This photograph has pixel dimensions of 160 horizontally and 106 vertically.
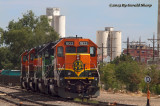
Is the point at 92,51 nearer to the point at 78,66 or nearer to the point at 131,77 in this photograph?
the point at 78,66

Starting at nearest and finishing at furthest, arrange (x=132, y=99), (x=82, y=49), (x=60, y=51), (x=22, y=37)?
(x=60, y=51) → (x=82, y=49) → (x=132, y=99) → (x=22, y=37)

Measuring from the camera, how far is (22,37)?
7575 cm

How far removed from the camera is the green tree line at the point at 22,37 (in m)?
75.9

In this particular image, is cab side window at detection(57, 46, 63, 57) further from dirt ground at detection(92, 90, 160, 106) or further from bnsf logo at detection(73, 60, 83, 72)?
dirt ground at detection(92, 90, 160, 106)

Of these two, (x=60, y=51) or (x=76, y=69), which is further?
(x=60, y=51)

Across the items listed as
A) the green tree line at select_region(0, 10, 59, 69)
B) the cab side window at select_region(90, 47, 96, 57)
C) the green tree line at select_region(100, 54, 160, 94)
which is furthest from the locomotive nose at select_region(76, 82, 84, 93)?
the green tree line at select_region(0, 10, 59, 69)

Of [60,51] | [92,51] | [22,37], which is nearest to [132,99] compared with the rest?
[92,51]

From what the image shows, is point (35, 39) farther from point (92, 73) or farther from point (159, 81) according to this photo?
point (92, 73)

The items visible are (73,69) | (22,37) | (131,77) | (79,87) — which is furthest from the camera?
(22,37)

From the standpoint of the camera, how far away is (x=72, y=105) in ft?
68.3

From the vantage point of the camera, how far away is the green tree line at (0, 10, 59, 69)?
249 ft

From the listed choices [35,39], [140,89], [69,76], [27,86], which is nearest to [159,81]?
[140,89]

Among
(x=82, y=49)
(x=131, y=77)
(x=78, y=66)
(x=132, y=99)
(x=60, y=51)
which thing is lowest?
(x=132, y=99)

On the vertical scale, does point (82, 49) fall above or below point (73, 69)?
above
